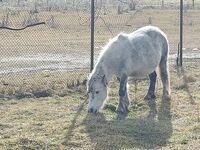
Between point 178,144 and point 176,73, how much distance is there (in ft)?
23.4

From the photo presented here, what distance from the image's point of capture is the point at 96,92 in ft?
34.8

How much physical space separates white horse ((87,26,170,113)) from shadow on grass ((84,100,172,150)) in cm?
52

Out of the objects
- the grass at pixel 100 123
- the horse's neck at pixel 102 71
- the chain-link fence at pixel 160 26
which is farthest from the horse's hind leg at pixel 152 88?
the chain-link fence at pixel 160 26

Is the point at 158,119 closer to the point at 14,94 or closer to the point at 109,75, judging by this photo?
the point at 109,75

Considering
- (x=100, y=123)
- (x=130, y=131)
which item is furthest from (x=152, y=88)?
(x=130, y=131)

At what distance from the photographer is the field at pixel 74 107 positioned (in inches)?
345

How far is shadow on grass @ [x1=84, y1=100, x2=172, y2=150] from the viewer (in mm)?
8577

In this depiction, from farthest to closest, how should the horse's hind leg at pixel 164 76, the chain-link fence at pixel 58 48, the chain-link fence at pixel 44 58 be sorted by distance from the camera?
1. the chain-link fence at pixel 58 48
2. the chain-link fence at pixel 44 58
3. the horse's hind leg at pixel 164 76

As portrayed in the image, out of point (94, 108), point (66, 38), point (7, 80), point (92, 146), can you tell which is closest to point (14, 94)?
point (7, 80)

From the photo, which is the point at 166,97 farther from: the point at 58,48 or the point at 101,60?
the point at 58,48

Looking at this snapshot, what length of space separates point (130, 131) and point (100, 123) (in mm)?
768

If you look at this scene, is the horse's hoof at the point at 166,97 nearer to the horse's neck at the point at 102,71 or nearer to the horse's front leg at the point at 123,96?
the horse's front leg at the point at 123,96

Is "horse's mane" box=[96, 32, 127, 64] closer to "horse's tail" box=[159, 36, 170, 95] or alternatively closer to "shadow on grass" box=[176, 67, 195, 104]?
"horse's tail" box=[159, 36, 170, 95]

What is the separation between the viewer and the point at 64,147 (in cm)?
836
